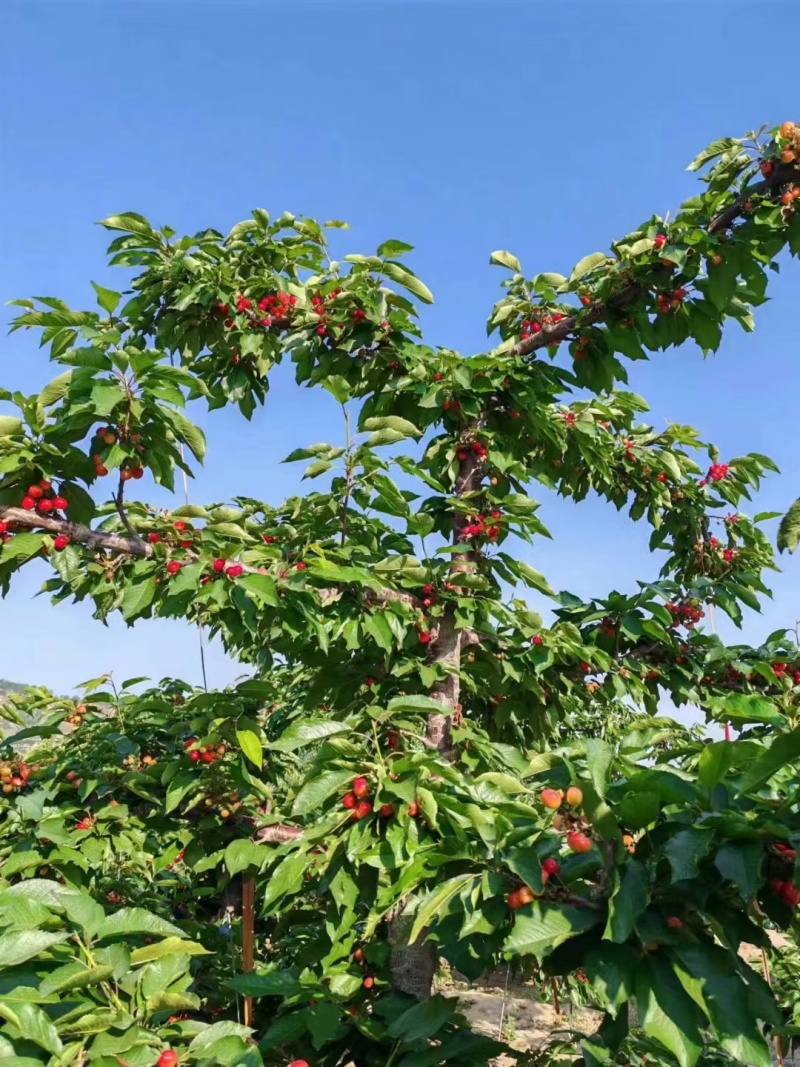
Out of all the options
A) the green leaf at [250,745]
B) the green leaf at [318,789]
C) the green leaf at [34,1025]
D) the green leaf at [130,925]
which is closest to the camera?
the green leaf at [34,1025]

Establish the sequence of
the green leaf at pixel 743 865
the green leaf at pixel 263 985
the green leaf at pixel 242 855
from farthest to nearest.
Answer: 1. the green leaf at pixel 242 855
2. the green leaf at pixel 263 985
3. the green leaf at pixel 743 865

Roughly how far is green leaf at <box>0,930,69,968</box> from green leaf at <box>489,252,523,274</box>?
299 cm

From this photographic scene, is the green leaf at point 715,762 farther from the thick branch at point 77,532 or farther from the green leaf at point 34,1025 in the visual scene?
the thick branch at point 77,532

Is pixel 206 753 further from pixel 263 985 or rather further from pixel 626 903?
pixel 626 903

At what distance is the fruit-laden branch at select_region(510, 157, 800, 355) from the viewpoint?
2.74 m

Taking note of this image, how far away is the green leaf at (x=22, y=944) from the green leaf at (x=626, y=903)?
3.34 ft

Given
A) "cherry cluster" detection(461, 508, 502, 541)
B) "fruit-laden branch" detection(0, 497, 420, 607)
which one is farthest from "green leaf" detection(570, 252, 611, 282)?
"fruit-laden branch" detection(0, 497, 420, 607)

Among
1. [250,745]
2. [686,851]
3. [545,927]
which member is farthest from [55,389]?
[686,851]

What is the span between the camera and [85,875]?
275cm

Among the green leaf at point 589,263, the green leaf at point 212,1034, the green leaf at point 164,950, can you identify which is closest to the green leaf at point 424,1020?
the green leaf at point 212,1034

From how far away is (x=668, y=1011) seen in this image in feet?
4.30

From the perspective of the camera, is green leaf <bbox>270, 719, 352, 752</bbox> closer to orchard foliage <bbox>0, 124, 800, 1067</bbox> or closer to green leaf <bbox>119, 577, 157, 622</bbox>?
orchard foliage <bbox>0, 124, 800, 1067</bbox>

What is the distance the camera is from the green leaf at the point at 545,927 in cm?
134

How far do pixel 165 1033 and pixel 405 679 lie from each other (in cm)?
165
